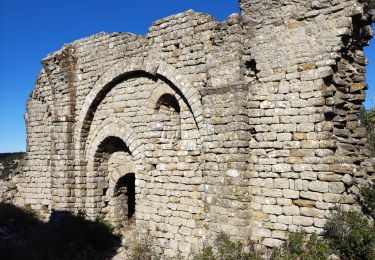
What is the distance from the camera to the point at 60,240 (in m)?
8.94

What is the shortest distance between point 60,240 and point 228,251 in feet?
14.7

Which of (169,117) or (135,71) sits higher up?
(135,71)

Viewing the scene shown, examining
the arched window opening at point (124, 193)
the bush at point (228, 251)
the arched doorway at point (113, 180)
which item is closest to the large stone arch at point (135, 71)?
the arched doorway at point (113, 180)

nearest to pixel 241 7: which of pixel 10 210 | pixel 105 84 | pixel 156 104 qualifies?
pixel 156 104

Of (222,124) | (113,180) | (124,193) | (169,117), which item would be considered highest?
(169,117)

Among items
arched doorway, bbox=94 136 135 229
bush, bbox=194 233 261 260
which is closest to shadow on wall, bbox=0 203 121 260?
arched doorway, bbox=94 136 135 229

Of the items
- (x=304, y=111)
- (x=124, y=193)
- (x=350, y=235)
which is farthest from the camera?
(x=124, y=193)

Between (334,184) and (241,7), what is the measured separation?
11.4 ft

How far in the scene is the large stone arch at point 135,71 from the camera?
7809 millimetres

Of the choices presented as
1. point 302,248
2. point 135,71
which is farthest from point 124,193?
point 302,248

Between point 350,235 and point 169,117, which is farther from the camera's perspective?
point 169,117

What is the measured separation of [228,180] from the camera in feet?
22.5

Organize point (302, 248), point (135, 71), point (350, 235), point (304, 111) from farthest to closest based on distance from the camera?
point (135, 71) < point (304, 111) < point (302, 248) < point (350, 235)

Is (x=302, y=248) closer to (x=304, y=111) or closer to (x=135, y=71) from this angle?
(x=304, y=111)
